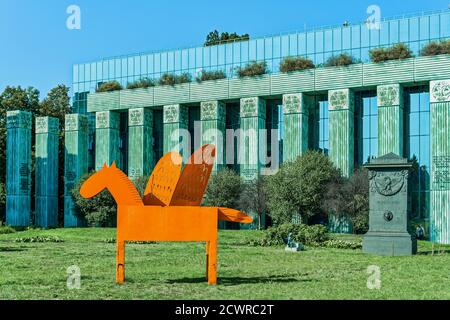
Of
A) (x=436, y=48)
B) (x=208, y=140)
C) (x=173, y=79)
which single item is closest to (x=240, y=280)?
(x=436, y=48)

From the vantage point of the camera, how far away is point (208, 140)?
6016 cm

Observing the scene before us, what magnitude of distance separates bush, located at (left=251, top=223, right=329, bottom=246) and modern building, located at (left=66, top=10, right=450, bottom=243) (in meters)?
18.2

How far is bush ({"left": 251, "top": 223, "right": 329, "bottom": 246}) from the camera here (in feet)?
115

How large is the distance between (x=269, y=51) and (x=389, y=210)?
117 ft

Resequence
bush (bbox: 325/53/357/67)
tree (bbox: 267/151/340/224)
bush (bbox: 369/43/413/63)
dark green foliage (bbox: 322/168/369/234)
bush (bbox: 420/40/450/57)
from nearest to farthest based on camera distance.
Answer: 1. dark green foliage (bbox: 322/168/369/234)
2. tree (bbox: 267/151/340/224)
3. bush (bbox: 420/40/450/57)
4. bush (bbox: 369/43/413/63)
5. bush (bbox: 325/53/357/67)

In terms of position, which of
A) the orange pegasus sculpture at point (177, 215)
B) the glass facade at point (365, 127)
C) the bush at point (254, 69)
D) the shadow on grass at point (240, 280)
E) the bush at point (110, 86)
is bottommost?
the shadow on grass at point (240, 280)

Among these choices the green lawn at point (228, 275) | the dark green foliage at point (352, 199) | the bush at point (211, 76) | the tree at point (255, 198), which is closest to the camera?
the green lawn at point (228, 275)

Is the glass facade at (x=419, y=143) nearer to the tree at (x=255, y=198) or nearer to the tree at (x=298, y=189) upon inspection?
the tree at (x=298, y=189)

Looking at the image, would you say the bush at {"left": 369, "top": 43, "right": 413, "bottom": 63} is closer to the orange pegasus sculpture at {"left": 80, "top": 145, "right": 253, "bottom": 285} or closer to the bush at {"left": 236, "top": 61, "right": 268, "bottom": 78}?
the bush at {"left": 236, "top": 61, "right": 268, "bottom": 78}

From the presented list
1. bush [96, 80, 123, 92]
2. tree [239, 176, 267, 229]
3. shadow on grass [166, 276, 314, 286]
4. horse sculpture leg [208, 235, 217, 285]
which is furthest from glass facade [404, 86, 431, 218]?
horse sculpture leg [208, 235, 217, 285]

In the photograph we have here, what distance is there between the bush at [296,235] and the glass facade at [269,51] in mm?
25754

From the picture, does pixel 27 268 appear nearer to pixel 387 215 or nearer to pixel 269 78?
pixel 387 215

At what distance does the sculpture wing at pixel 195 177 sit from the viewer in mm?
15984

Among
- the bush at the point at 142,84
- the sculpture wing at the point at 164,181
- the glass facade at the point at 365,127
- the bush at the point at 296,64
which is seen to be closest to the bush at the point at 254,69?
the bush at the point at 296,64
